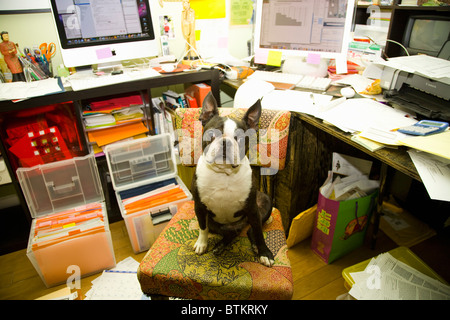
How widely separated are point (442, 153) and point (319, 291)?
972 mm

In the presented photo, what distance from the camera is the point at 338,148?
1.72m

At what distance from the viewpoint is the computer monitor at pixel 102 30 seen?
159cm

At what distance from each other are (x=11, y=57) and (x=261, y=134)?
4.73 feet

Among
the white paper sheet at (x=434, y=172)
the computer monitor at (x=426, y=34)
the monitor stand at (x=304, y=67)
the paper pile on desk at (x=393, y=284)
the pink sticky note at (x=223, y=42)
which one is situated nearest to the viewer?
the white paper sheet at (x=434, y=172)

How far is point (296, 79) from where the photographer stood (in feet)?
5.72

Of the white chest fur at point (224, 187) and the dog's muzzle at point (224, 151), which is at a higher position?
the dog's muzzle at point (224, 151)

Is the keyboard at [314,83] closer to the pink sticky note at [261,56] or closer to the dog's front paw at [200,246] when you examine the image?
the pink sticky note at [261,56]

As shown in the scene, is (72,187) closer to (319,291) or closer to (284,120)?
(284,120)

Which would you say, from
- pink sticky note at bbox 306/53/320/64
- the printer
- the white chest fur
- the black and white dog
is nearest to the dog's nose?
the black and white dog

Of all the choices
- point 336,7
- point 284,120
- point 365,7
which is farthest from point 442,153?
point 365,7

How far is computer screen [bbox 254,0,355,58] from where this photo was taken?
5.18ft

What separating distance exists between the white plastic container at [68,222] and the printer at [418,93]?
157 centimetres

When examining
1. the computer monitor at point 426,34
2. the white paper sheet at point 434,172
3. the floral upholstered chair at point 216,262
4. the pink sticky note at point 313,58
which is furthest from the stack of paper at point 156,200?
the computer monitor at point 426,34

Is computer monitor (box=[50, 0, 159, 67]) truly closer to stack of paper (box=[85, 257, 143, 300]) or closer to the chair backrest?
the chair backrest
